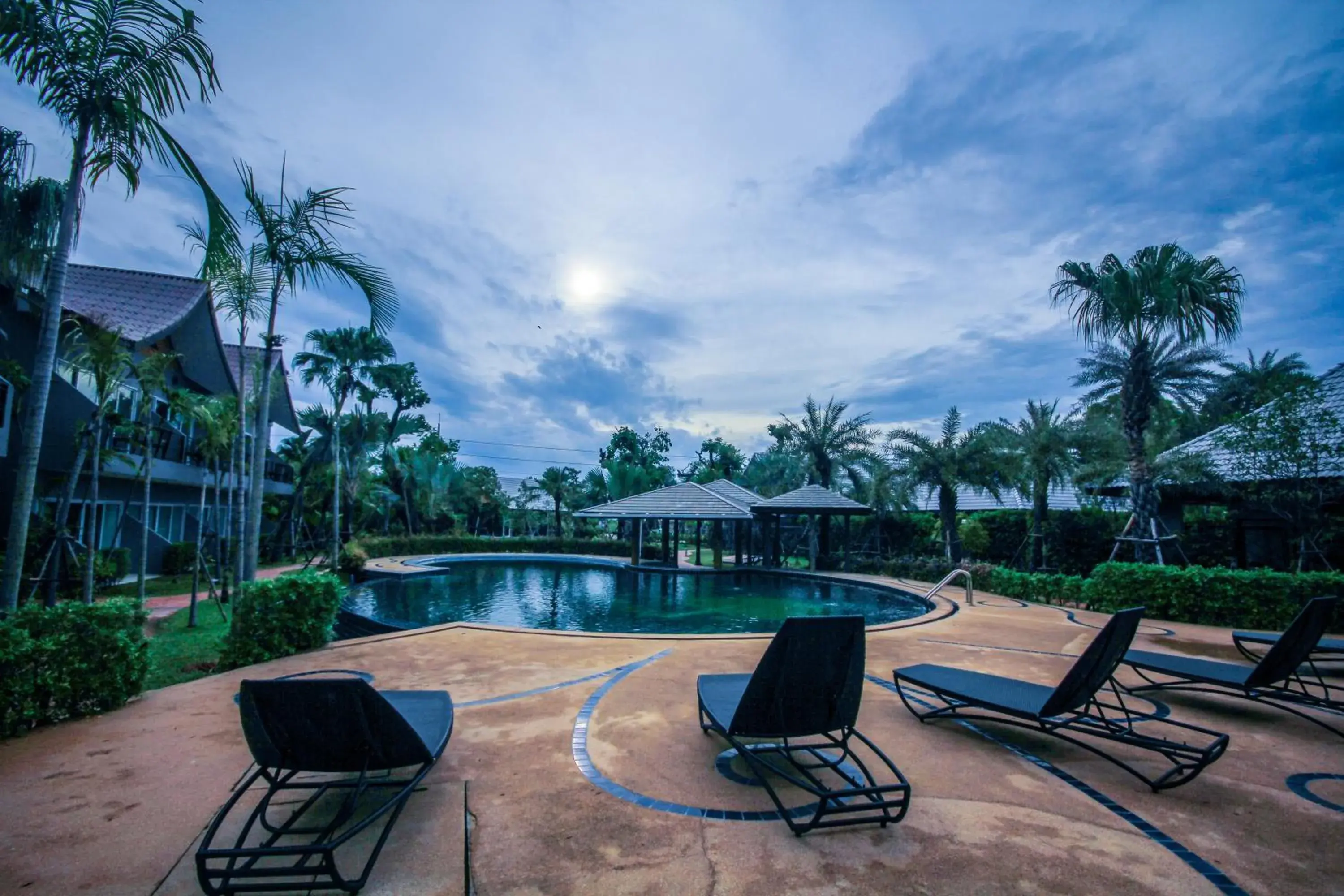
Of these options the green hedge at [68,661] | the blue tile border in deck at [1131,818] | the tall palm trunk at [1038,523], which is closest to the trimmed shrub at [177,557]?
the green hedge at [68,661]

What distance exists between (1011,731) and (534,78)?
9965mm

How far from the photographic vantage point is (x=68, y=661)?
14.6ft

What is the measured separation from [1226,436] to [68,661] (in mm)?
19174

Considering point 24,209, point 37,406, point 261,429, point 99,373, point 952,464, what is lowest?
point 37,406

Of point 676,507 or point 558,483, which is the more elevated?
point 558,483

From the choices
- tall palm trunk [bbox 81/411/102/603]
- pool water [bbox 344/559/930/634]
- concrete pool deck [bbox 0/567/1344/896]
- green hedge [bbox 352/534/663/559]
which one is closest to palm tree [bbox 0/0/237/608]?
tall palm trunk [bbox 81/411/102/603]

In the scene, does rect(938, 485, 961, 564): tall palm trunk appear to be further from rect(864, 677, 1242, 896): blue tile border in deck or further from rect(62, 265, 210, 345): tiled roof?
rect(62, 265, 210, 345): tiled roof

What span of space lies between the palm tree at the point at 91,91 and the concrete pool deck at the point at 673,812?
8.94 feet

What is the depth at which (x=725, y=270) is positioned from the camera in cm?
1502

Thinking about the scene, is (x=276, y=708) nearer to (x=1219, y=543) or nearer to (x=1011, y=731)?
(x=1011, y=731)

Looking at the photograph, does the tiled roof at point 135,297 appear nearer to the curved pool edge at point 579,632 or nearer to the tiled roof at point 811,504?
the curved pool edge at point 579,632

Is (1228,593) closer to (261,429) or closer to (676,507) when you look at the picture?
(676,507)

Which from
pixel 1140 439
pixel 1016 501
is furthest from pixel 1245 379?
pixel 1140 439

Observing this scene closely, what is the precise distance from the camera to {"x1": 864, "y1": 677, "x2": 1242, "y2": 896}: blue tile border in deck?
→ 2486 millimetres
